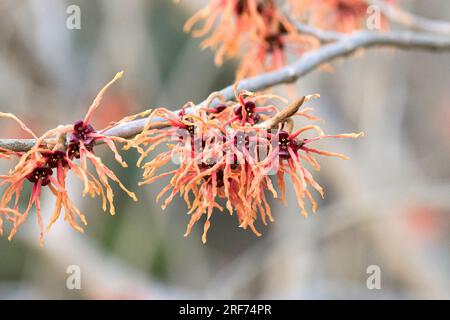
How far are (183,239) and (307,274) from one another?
142cm

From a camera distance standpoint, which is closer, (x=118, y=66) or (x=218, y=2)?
(x=218, y=2)

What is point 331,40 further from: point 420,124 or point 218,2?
point 420,124

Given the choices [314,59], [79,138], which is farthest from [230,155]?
[314,59]

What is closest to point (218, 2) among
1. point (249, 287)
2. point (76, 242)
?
point (76, 242)

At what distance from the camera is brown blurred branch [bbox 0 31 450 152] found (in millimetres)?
1023

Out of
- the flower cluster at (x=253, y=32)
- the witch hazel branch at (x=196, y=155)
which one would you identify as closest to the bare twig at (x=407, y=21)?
the flower cluster at (x=253, y=32)

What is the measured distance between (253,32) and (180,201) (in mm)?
3568

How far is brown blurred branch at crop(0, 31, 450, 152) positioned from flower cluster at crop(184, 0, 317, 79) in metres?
0.13

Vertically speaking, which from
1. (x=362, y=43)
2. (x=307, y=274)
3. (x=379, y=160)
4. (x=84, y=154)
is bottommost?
(x=84, y=154)

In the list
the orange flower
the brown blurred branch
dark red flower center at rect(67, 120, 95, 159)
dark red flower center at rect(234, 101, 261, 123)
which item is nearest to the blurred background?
the orange flower

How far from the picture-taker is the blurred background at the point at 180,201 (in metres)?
3.55

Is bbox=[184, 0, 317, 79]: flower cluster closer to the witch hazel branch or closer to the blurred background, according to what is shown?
the witch hazel branch
